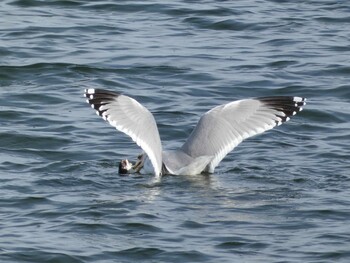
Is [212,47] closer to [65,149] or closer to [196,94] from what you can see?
[196,94]

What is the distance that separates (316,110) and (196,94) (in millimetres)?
1369

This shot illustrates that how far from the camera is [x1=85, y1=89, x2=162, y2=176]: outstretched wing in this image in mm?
10484

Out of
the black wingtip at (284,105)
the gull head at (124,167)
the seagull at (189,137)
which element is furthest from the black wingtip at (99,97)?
the black wingtip at (284,105)

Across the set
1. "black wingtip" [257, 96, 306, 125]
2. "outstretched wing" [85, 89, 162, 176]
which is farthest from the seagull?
"black wingtip" [257, 96, 306, 125]

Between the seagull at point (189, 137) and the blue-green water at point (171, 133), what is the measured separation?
148mm

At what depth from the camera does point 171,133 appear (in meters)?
12.2

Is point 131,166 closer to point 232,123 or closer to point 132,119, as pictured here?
point 132,119

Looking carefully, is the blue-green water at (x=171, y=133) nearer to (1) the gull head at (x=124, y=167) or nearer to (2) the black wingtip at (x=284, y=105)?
(1) the gull head at (x=124, y=167)

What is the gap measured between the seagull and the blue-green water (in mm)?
148

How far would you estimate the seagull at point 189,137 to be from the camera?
1055cm

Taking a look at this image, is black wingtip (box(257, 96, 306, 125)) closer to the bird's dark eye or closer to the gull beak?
the gull beak

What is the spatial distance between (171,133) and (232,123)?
1492 mm

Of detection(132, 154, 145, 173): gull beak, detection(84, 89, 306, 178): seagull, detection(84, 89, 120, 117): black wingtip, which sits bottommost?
detection(132, 154, 145, 173): gull beak

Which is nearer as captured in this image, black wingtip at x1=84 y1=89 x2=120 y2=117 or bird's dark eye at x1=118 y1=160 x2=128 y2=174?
bird's dark eye at x1=118 y1=160 x2=128 y2=174
